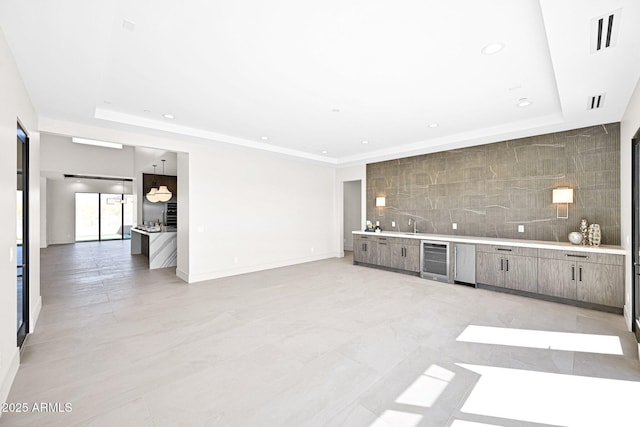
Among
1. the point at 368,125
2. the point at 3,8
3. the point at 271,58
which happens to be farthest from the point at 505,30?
the point at 3,8

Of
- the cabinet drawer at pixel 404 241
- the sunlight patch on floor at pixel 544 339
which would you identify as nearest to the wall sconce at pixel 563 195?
the sunlight patch on floor at pixel 544 339

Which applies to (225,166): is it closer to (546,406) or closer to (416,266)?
(416,266)

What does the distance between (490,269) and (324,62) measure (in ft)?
14.4

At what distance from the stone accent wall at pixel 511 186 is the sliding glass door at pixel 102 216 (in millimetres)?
12893

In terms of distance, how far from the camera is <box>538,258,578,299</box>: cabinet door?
4.24 metres

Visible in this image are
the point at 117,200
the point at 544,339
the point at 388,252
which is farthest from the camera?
the point at 117,200

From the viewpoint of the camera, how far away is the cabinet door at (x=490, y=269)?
4.96m

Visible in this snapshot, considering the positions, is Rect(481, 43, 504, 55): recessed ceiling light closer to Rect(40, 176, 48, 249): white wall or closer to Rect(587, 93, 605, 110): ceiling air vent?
Rect(587, 93, 605, 110): ceiling air vent

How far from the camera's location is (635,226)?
131 inches

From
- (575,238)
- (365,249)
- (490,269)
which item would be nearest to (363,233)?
(365,249)

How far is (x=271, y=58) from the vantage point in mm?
2812

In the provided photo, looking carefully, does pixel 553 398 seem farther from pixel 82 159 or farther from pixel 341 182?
pixel 82 159

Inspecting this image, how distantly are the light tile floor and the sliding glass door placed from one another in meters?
9.97

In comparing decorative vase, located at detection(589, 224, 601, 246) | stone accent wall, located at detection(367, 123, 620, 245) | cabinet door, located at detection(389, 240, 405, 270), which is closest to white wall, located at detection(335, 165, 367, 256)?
stone accent wall, located at detection(367, 123, 620, 245)
